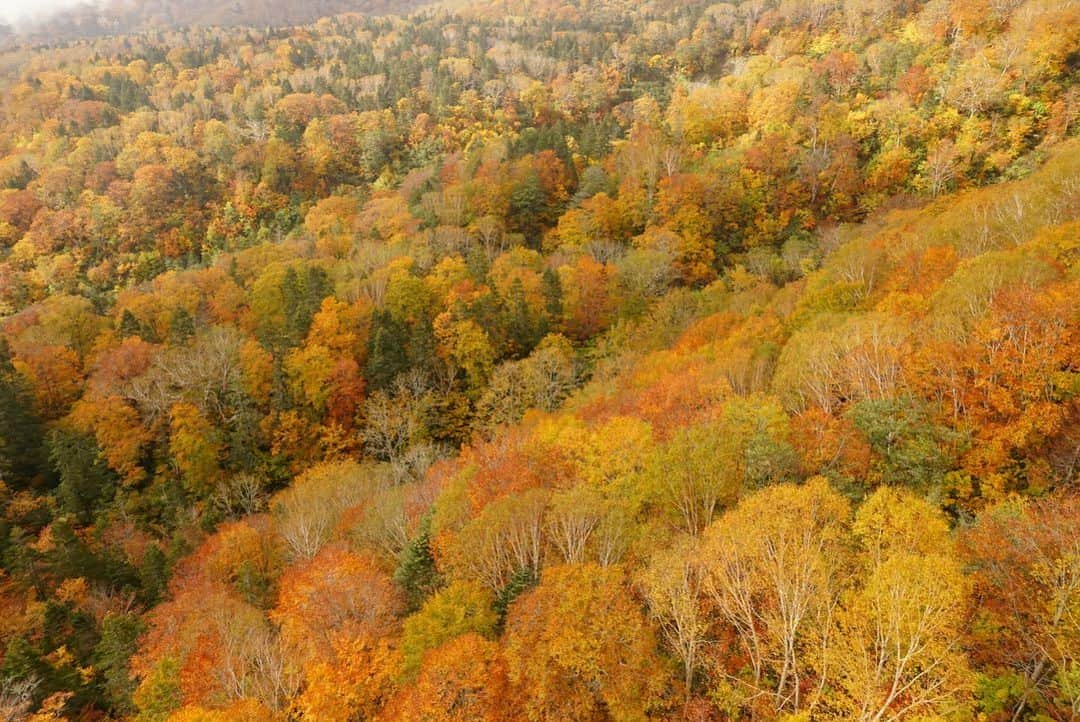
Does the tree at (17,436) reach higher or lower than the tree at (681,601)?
lower

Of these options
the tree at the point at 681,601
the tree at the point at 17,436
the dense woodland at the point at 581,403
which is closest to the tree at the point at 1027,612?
the dense woodland at the point at 581,403

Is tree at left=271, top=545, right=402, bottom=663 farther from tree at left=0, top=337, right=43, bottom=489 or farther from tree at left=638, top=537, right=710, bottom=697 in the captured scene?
tree at left=0, top=337, right=43, bottom=489

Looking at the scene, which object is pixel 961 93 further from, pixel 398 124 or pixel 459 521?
pixel 398 124

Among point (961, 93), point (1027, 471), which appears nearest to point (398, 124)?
point (961, 93)

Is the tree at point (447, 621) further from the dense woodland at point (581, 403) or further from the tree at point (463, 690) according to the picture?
the tree at point (463, 690)

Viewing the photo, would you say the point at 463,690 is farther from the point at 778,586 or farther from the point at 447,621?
the point at 778,586

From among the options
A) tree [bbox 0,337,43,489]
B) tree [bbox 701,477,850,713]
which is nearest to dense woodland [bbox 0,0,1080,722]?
tree [bbox 701,477,850,713]

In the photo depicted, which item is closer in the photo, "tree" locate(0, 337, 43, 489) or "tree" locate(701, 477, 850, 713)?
"tree" locate(701, 477, 850, 713)

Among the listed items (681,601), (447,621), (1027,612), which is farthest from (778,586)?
(447,621)

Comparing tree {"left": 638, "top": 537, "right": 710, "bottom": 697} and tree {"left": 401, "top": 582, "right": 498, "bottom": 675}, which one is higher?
tree {"left": 638, "top": 537, "right": 710, "bottom": 697}

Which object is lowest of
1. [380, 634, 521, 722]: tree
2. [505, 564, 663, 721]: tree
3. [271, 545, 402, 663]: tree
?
[271, 545, 402, 663]: tree
